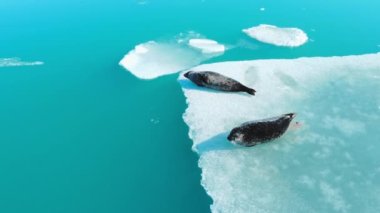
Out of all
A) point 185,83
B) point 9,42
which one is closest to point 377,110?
point 185,83

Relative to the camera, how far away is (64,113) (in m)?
7.34

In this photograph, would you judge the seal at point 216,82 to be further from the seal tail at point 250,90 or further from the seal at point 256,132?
the seal at point 256,132

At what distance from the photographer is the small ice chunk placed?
30.0 ft

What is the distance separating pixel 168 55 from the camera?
911 centimetres

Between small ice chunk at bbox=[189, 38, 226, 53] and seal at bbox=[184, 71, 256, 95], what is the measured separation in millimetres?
1374

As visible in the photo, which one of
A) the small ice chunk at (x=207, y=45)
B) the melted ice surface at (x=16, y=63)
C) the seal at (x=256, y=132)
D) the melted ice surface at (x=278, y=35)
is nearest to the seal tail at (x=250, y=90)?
the seal at (x=256, y=132)

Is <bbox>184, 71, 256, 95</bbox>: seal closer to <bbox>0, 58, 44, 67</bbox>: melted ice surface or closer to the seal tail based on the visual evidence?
the seal tail

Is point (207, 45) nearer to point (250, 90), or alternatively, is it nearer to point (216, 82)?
point (216, 82)

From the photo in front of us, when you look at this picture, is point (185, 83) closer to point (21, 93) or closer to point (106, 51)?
point (106, 51)

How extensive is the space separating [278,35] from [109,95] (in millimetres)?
4040

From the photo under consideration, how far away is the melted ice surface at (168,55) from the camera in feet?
28.0

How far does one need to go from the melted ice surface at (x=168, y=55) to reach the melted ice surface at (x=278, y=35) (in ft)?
3.01

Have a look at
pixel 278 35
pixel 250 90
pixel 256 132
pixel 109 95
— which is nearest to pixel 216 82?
pixel 250 90

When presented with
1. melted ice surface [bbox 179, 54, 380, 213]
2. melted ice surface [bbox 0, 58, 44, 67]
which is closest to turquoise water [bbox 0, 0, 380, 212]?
melted ice surface [bbox 0, 58, 44, 67]
